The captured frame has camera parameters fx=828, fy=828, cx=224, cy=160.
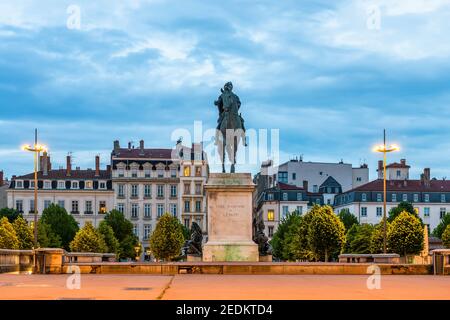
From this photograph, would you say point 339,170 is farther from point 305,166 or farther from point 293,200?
point 293,200

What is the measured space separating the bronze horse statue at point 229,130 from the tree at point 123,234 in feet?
255

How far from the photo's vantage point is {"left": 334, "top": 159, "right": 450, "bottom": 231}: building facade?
135875 millimetres

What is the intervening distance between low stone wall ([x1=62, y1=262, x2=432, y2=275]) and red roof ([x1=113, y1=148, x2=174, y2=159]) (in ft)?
373

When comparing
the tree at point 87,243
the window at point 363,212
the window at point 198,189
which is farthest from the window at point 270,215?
the tree at point 87,243

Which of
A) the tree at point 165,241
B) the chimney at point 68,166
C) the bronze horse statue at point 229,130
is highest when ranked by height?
the chimney at point 68,166

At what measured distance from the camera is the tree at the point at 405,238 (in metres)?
78.4

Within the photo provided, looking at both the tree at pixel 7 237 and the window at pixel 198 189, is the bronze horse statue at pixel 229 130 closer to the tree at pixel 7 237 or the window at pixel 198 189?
the tree at pixel 7 237

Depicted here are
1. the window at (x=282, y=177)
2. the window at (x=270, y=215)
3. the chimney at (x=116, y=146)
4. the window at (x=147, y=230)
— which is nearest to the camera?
the window at (x=270, y=215)

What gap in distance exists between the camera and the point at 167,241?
315ft

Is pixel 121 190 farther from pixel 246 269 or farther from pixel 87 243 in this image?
pixel 246 269

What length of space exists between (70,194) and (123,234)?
2625 cm

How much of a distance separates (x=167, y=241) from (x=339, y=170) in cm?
6356

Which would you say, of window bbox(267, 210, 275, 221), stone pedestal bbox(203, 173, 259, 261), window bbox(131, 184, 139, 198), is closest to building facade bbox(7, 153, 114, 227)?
window bbox(131, 184, 139, 198)

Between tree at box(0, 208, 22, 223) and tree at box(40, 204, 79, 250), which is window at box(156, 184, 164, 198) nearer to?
tree at box(0, 208, 22, 223)
